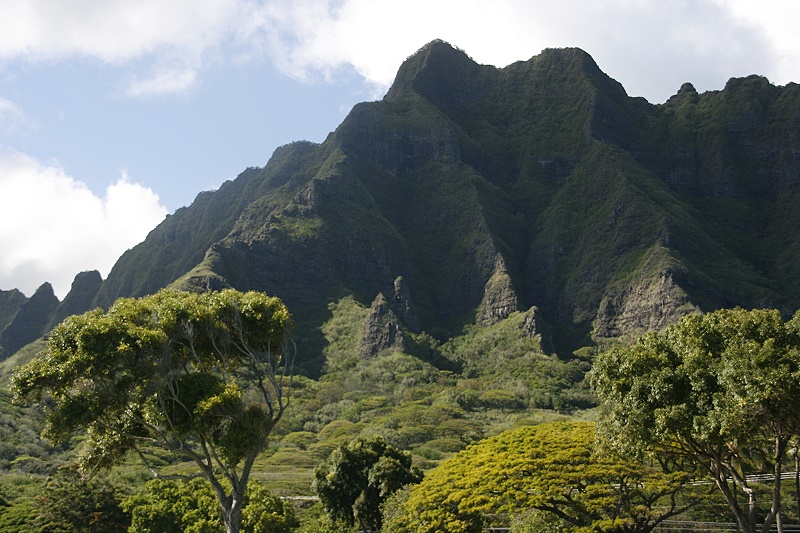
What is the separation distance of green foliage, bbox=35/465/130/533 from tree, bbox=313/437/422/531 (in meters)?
14.5

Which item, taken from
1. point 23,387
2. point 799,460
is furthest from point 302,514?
point 799,460

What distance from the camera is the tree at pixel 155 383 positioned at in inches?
945

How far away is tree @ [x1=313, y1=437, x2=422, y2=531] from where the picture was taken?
49.5m

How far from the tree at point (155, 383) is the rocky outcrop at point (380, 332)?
143750 millimetres

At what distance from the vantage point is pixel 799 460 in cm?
2480

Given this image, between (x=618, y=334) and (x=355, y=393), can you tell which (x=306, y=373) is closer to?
(x=355, y=393)

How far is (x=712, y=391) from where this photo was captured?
2434 cm

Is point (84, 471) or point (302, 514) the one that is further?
point (302, 514)

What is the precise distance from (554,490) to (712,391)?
1095 centimetres

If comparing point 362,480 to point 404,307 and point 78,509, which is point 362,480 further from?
point 404,307

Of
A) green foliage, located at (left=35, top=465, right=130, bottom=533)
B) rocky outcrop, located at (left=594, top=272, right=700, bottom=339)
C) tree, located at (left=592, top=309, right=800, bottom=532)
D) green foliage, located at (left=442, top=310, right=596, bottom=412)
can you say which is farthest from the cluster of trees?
rocky outcrop, located at (left=594, top=272, right=700, bottom=339)

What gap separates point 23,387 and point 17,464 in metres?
81.3

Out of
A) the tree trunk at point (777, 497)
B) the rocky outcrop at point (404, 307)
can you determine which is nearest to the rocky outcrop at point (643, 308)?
the rocky outcrop at point (404, 307)

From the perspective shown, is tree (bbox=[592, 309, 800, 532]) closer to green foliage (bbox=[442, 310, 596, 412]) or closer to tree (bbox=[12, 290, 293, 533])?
tree (bbox=[12, 290, 293, 533])
